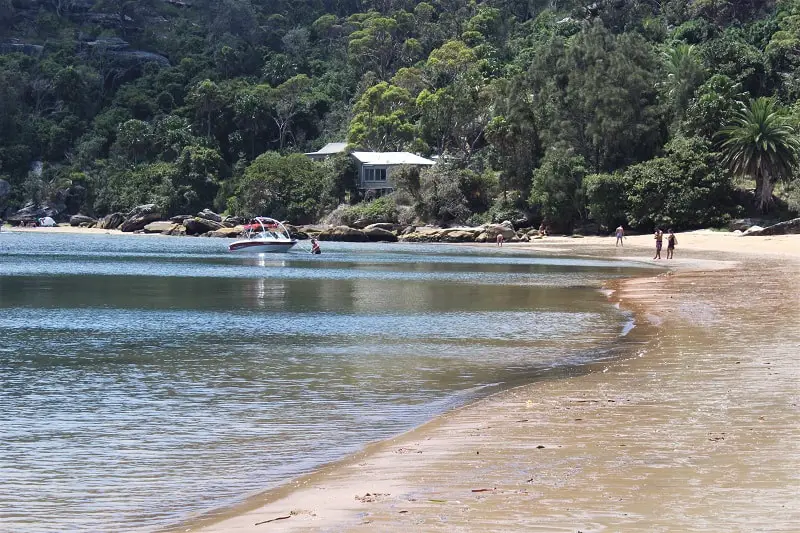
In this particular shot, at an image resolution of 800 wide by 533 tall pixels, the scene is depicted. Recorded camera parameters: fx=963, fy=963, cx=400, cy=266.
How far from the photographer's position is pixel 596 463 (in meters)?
9.68

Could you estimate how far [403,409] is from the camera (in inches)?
566

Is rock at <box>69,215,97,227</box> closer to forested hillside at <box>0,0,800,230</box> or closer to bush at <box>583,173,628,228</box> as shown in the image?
forested hillside at <box>0,0,800,230</box>

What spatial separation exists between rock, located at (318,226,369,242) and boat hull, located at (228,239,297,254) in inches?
922

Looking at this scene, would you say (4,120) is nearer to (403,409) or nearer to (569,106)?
(569,106)

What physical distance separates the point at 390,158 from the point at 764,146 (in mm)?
45217

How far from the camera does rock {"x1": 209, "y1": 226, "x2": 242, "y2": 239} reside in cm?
10012

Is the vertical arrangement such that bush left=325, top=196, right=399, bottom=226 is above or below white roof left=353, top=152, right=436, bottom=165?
below

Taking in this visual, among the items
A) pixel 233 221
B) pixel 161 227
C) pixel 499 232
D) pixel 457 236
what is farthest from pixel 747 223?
pixel 161 227

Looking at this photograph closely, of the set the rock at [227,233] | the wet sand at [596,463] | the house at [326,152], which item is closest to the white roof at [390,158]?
the house at [326,152]

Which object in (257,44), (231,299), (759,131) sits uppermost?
(257,44)

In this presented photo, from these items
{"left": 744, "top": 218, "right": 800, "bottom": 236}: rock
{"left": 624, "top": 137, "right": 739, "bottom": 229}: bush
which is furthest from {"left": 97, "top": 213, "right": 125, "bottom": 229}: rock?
{"left": 744, "top": 218, "right": 800, "bottom": 236}: rock

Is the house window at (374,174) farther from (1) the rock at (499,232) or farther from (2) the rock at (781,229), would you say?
(2) the rock at (781,229)

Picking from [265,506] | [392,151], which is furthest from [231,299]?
[392,151]

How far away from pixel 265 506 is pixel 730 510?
13.4 ft
